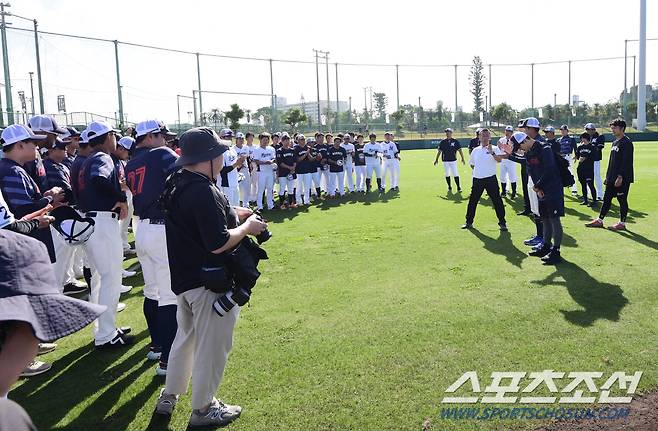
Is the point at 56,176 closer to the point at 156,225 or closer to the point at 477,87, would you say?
the point at 156,225

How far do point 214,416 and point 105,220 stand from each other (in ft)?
8.77

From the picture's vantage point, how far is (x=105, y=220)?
5410 mm

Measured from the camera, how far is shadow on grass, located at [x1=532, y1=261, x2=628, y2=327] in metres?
5.63

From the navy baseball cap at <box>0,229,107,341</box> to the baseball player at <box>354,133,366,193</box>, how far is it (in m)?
17.5

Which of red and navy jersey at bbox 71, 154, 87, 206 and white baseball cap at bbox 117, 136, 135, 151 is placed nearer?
red and navy jersey at bbox 71, 154, 87, 206

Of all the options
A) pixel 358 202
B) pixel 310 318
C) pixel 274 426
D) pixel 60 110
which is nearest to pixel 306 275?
pixel 310 318

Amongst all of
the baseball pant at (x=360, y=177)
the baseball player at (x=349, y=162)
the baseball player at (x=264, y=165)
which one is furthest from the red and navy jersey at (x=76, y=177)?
the baseball pant at (x=360, y=177)

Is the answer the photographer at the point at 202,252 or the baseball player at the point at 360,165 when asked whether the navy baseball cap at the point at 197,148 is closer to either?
the photographer at the point at 202,252

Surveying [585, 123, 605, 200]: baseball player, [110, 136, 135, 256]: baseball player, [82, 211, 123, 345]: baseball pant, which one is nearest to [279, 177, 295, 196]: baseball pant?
[110, 136, 135, 256]: baseball player

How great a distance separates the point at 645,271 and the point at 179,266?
676cm

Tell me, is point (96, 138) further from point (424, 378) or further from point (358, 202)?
point (358, 202)

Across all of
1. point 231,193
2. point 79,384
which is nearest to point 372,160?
point 231,193

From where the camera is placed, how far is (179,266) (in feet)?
12.1

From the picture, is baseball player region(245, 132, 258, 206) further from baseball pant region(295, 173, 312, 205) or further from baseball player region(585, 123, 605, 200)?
baseball player region(585, 123, 605, 200)
